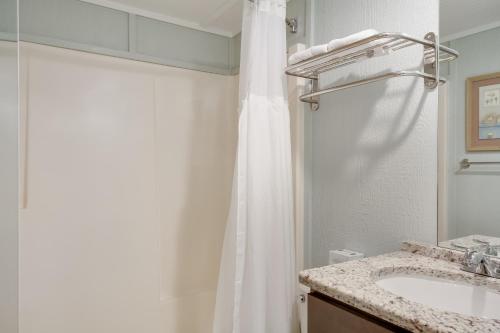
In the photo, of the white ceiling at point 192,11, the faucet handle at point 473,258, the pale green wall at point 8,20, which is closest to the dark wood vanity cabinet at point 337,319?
the faucet handle at point 473,258

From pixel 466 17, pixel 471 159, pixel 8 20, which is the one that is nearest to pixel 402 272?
pixel 471 159

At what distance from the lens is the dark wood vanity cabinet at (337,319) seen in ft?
2.67

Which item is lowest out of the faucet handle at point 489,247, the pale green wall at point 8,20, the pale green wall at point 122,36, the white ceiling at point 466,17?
the faucet handle at point 489,247

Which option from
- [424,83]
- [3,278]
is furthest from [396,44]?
[3,278]

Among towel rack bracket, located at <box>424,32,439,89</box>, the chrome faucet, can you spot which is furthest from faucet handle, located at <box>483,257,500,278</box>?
towel rack bracket, located at <box>424,32,439,89</box>

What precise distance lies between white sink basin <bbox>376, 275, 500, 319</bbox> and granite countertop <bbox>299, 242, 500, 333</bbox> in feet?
0.06

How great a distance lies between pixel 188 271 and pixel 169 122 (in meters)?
1.00

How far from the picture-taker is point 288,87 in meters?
1.74

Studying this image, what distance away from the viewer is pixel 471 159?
1090mm

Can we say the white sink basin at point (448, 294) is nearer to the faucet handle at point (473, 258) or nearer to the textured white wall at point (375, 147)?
the faucet handle at point (473, 258)

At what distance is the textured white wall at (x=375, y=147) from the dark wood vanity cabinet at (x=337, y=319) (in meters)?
0.52

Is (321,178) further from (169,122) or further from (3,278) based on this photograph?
(3,278)

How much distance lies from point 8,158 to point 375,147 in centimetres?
133

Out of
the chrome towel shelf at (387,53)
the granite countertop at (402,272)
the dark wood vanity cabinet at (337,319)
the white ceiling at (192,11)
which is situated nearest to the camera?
the granite countertop at (402,272)
